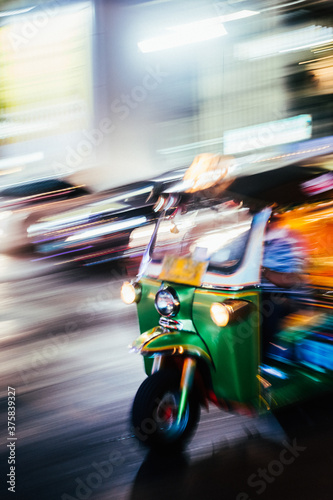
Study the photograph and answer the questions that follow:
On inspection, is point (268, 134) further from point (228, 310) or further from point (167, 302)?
point (228, 310)

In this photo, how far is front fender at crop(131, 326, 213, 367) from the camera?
8.91 ft

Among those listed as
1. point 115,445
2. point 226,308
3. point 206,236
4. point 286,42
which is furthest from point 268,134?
point 115,445

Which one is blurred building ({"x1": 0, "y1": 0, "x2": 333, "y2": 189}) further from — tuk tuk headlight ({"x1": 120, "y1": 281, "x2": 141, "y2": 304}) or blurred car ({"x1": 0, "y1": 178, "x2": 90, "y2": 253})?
tuk tuk headlight ({"x1": 120, "y1": 281, "x2": 141, "y2": 304})

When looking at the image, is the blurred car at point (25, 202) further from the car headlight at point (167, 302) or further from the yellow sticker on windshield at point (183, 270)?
the car headlight at point (167, 302)

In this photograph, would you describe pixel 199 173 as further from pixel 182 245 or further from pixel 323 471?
pixel 323 471

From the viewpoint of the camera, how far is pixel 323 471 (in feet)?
8.52

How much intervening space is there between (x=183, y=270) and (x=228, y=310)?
51 cm

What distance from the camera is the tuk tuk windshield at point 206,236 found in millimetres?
2850

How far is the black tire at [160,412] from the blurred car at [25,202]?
6.60m

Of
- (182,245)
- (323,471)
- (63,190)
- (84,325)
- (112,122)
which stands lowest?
(323,471)

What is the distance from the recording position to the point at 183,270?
3016mm

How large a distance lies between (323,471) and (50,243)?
763cm

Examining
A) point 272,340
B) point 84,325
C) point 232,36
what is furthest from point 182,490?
point 232,36

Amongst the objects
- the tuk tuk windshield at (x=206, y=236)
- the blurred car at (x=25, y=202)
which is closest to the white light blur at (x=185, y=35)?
the blurred car at (x=25, y=202)
